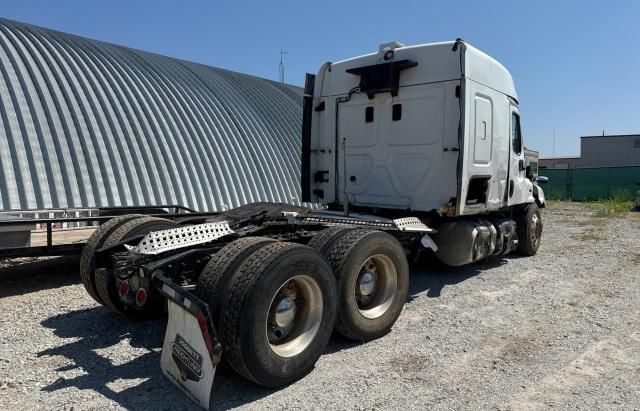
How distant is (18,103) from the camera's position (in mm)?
8766

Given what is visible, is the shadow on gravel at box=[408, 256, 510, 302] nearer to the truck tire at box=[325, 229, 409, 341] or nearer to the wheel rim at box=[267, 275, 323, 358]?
the truck tire at box=[325, 229, 409, 341]

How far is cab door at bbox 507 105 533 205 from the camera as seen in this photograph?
8.00 meters

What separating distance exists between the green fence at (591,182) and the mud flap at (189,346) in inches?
1250

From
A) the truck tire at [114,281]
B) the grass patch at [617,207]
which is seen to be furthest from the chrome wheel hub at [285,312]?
the grass patch at [617,207]

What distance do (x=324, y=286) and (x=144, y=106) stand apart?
877 centimetres

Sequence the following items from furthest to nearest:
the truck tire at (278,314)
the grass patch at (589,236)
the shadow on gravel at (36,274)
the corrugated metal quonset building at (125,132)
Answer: the grass patch at (589,236)
the corrugated metal quonset building at (125,132)
the shadow on gravel at (36,274)
the truck tire at (278,314)

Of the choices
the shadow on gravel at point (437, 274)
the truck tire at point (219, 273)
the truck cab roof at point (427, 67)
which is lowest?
the shadow on gravel at point (437, 274)

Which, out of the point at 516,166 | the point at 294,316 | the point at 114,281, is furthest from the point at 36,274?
the point at 516,166

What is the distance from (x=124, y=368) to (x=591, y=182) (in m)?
33.2

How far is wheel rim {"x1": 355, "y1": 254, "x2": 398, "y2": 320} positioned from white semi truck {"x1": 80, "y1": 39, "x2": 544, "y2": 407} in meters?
0.02

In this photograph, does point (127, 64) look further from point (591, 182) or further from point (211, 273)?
point (591, 182)

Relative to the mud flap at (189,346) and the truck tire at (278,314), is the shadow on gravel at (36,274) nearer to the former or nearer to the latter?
the mud flap at (189,346)

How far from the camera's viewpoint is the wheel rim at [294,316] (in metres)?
3.76

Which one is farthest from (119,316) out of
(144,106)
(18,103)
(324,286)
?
(144,106)
